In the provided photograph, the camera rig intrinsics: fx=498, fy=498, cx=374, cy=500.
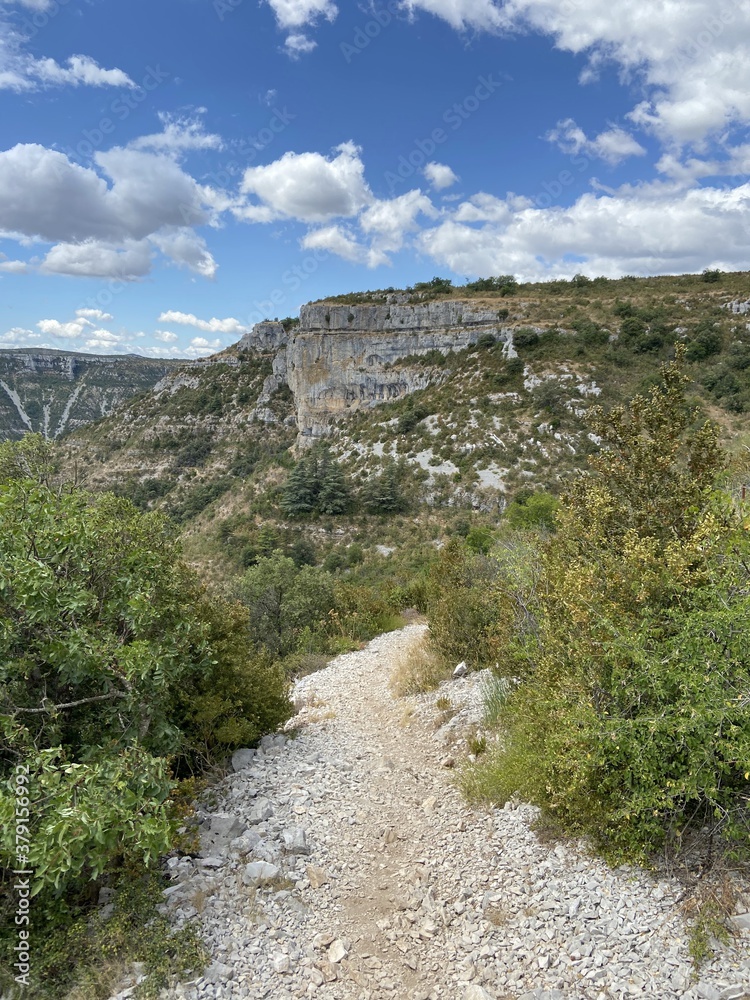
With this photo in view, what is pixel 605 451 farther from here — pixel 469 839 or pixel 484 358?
pixel 484 358

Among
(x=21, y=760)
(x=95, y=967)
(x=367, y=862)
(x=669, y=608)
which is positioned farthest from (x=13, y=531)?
(x=669, y=608)

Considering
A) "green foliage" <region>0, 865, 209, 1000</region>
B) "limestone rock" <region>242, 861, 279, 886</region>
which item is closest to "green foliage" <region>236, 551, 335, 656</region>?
"limestone rock" <region>242, 861, 279, 886</region>

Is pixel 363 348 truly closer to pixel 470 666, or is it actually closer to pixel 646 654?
pixel 470 666

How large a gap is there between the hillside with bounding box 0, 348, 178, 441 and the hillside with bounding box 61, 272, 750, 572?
67757 millimetres

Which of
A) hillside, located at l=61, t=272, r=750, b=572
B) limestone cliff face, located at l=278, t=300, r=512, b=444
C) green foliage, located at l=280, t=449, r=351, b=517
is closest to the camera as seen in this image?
hillside, located at l=61, t=272, r=750, b=572

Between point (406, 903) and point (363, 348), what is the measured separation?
160ft

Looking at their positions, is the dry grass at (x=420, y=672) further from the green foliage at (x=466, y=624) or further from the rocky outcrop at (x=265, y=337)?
the rocky outcrop at (x=265, y=337)

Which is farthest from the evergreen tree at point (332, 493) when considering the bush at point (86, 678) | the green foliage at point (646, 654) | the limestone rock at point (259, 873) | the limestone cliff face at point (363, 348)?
the limestone rock at point (259, 873)

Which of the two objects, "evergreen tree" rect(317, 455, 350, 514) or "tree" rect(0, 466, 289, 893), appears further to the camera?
"evergreen tree" rect(317, 455, 350, 514)

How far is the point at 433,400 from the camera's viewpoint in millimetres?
41469

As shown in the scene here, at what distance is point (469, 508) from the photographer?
3173cm

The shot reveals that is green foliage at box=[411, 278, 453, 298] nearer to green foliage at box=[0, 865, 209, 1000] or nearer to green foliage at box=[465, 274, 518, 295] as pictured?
green foliage at box=[465, 274, 518, 295]

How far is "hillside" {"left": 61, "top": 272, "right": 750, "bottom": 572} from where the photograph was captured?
32.2 metres

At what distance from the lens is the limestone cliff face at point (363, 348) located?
4575 cm
